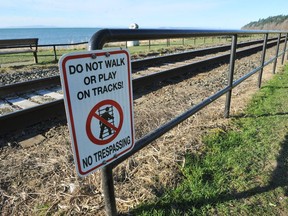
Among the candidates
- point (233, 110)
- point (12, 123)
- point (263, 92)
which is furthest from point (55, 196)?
point (263, 92)

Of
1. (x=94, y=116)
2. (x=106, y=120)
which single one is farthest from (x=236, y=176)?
(x=94, y=116)

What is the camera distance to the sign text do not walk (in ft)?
4.12

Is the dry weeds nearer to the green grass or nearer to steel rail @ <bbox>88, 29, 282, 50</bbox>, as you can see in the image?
the green grass

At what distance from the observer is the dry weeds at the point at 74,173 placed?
2.27 m

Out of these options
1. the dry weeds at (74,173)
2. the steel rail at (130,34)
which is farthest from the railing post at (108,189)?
the steel rail at (130,34)

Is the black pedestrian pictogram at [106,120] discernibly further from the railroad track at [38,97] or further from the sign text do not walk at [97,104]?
the railroad track at [38,97]

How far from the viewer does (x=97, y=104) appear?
1405mm

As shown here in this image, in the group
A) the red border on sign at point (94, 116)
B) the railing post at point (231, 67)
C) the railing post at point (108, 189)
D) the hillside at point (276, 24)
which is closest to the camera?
the red border on sign at point (94, 116)

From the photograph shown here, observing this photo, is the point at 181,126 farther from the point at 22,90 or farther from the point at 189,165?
the point at 22,90

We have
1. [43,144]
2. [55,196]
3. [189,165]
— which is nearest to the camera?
[55,196]

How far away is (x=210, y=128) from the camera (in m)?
3.90

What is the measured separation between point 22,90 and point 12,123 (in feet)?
8.42

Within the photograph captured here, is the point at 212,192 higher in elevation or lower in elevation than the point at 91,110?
lower

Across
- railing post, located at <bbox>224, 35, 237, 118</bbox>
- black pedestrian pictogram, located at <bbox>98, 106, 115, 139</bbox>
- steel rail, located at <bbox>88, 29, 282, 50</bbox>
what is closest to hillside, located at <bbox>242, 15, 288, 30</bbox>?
railing post, located at <bbox>224, 35, 237, 118</bbox>
